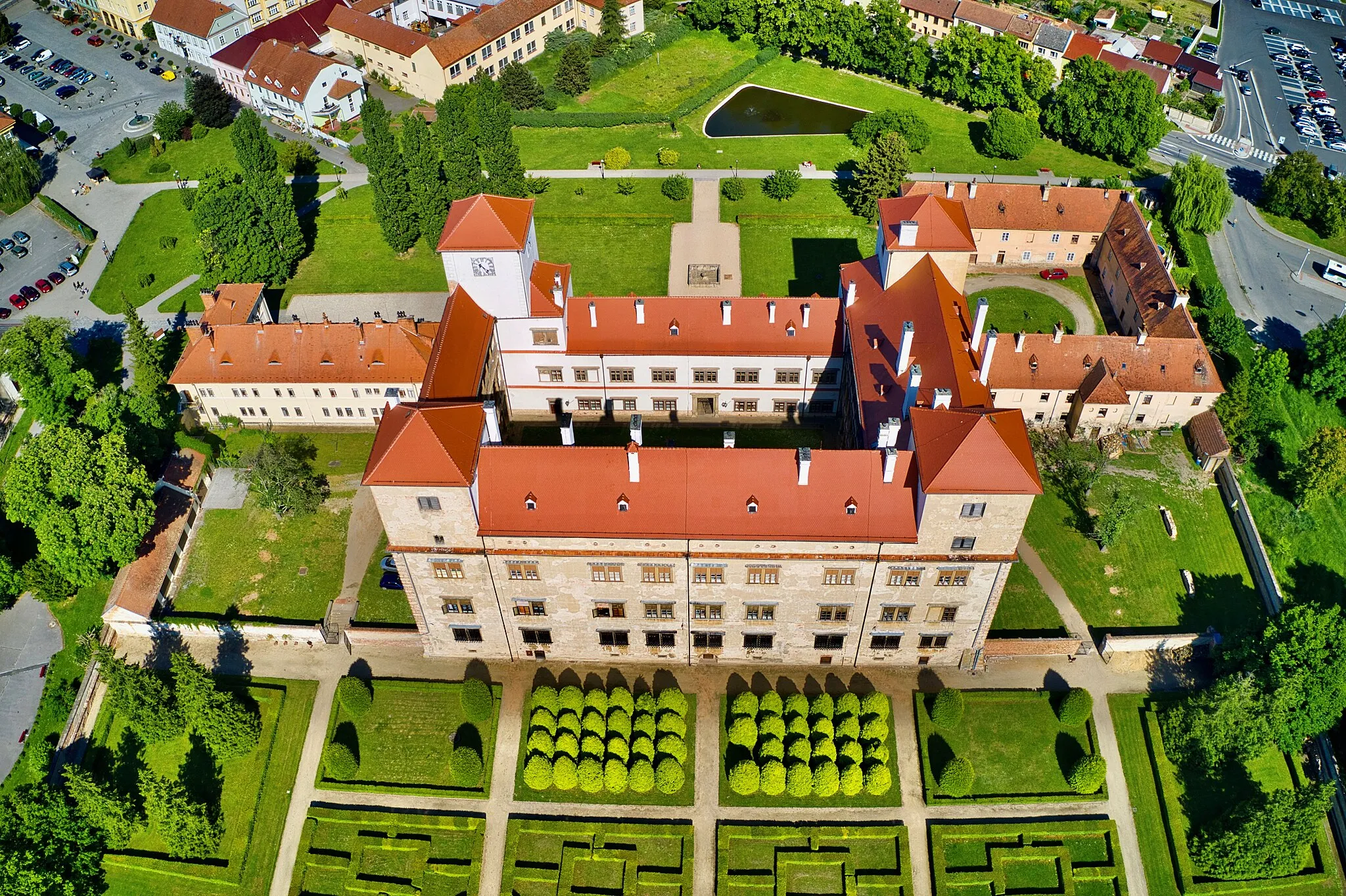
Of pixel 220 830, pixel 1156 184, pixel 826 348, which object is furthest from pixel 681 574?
pixel 1156 184

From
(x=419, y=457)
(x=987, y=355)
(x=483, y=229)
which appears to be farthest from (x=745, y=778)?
(x=483, y=229)

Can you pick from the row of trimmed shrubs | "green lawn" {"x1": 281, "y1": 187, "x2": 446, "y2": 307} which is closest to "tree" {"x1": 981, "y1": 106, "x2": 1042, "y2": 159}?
"green lawn" {"x1": 281, "y1": 187, "x2": 446, "y2": 307}

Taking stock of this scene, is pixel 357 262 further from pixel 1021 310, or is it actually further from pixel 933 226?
pixel 1021 310

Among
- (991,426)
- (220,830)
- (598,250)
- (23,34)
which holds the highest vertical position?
(23,34)

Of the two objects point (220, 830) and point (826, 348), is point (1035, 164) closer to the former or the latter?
point (826, 348)

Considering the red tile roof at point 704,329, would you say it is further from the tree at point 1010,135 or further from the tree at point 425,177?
the tree at point 1010,135
